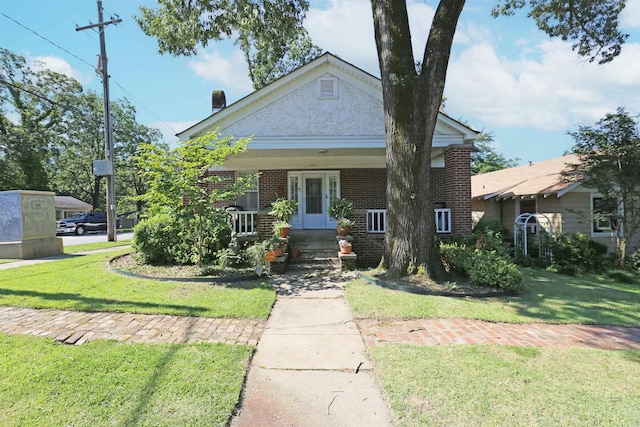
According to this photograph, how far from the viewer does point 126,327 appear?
433 cm

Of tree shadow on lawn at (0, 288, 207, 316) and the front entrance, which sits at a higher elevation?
the front entrance

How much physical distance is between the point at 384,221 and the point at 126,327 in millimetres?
7178

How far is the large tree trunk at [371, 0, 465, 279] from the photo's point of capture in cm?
681

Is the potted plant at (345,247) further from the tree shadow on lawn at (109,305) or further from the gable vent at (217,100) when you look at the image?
the gable vent at (217,100)

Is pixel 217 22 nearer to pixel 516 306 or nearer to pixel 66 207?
pixel 516 306

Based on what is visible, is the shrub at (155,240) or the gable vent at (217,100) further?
the gable vent at (217,100)

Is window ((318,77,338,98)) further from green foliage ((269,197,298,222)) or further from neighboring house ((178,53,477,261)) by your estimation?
Answer: green foliage ((269,197,298,222))

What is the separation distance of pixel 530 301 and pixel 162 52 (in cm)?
1107

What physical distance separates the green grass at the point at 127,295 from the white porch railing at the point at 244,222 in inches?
108

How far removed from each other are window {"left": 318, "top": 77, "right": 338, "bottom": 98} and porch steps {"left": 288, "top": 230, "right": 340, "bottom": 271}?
4.27m

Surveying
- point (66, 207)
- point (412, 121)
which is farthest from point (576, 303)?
point (66, 207)

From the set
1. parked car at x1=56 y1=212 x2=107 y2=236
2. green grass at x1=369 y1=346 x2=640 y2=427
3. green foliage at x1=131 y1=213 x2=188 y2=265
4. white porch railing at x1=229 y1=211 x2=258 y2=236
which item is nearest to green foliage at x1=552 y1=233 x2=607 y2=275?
green grass at x1=369 y1=346 x2=640 y2=427

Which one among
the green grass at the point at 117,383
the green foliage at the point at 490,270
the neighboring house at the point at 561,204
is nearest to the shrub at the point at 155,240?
the green grass at the point at 117,383

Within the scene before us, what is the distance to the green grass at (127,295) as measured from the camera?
5.08 metres
